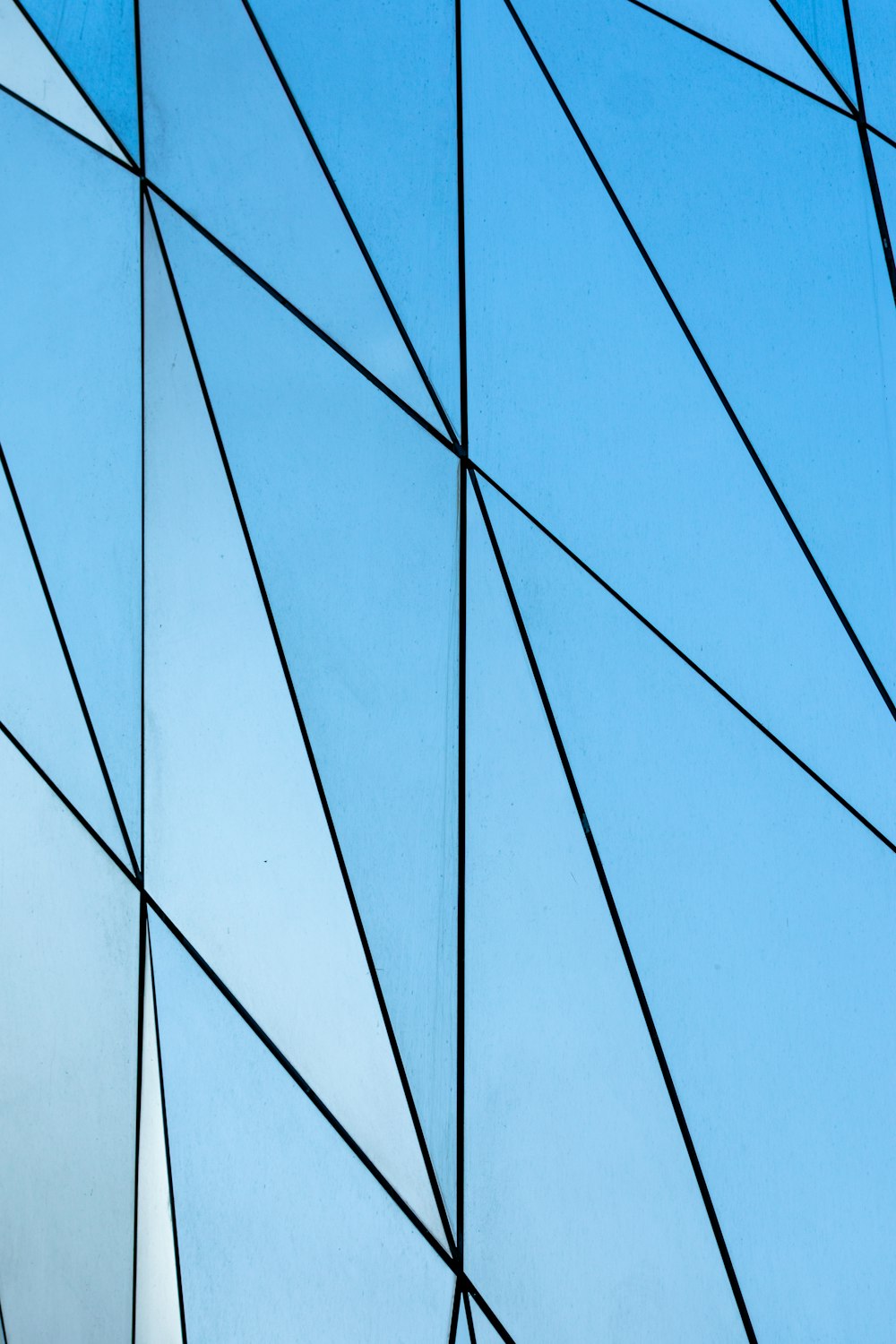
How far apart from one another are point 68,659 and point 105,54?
426cm

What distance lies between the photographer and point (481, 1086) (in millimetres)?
7148

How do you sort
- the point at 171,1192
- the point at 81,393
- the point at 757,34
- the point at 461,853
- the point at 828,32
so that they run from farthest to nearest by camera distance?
the point at 81,393
the point at 171,1192
the point at 461,853
the point at 757,34
the point at 828,32

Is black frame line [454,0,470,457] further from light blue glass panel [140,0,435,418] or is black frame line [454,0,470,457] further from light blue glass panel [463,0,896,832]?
light blue glass panel [140,0,435,418]

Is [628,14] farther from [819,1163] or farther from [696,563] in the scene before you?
[819,1163]

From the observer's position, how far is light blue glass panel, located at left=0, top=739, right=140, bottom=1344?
27.1ft

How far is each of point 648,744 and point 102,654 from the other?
3941mm

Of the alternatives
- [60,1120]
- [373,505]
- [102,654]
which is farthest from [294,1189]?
[373,505]

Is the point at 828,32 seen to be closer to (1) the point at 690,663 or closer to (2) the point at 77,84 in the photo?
(1) the point at 690,663

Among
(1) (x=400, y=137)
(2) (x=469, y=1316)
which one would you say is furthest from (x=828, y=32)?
(2) (x=469, y=1316)

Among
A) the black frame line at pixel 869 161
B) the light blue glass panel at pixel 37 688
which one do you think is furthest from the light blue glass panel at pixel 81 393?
the black frame line at pixel 869 161

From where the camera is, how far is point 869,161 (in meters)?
6.71

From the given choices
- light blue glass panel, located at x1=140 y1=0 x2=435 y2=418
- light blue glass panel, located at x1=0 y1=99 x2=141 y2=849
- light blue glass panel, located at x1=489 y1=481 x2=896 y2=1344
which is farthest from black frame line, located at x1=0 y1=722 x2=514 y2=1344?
light blue glass panel, located at x1=140 y1=0 x2=435 y2=418

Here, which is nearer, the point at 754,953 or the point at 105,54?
the point at 754,953

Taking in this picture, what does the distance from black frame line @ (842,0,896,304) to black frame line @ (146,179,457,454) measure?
8.86ft
